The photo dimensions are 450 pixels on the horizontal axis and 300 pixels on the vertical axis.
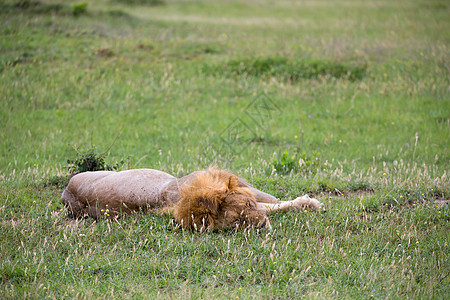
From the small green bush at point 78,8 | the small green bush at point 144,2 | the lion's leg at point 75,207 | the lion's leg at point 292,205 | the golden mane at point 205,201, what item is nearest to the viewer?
the golden mane at point 205,201

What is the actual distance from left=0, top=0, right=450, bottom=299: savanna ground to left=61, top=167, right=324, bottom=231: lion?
17 centimetres

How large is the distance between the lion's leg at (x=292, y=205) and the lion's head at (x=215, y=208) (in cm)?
30

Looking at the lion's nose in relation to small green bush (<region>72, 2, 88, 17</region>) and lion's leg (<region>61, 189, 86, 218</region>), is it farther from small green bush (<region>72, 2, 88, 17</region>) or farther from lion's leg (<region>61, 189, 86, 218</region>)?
small green bush (<region>72, 2, 88, 17</region>)

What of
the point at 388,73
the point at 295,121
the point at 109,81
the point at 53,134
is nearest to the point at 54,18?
the point at 109,81

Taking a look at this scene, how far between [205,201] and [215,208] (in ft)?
→ 0.46

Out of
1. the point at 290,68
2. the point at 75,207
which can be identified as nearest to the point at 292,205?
the point at 75,207

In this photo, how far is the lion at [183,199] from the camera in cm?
516

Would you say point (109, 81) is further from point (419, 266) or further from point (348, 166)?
point (419, 266)

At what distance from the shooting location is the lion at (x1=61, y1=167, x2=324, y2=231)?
16.9ft

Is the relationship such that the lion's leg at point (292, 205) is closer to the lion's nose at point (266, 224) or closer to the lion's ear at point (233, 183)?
the lion's nose at point (266, 224)

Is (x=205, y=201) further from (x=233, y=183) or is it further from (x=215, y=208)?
(x=233, y=183)

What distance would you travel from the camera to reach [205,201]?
5.11 m

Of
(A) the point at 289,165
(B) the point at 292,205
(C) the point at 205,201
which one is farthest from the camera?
(A) the point at 289,165

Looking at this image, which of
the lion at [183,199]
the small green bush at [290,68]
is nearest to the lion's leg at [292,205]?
the lion at [183,199]
